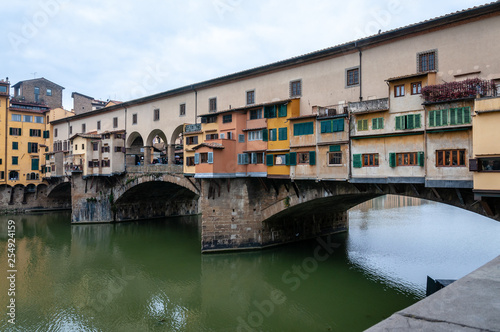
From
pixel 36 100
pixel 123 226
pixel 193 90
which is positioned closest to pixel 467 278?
pixel 193 90

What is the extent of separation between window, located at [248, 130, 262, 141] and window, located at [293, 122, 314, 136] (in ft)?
9.28

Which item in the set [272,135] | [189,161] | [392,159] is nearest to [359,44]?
[392,159]

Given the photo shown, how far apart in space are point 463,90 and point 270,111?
35.2 ft

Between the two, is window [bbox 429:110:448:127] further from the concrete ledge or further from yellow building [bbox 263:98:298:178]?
the concrete ledge

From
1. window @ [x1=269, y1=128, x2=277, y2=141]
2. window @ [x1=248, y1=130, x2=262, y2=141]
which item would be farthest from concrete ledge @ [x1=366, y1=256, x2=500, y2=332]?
window @ [x1=248, y1=130, x2=262, y2=141]

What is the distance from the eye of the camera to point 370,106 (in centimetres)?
1662

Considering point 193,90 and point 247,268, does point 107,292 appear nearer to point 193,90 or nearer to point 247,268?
point 247,268

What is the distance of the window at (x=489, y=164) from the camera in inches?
496

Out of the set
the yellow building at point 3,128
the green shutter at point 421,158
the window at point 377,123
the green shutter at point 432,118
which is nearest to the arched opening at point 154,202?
the yellow building at point 3,128

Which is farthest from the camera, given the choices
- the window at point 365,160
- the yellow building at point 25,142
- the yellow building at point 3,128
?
the yellow building at point 25,142

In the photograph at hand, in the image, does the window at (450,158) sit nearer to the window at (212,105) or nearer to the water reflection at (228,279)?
the water reflection at (228,279)

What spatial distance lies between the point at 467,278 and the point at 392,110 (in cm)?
1153

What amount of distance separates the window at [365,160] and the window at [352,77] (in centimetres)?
437

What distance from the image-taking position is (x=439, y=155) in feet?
47.9
